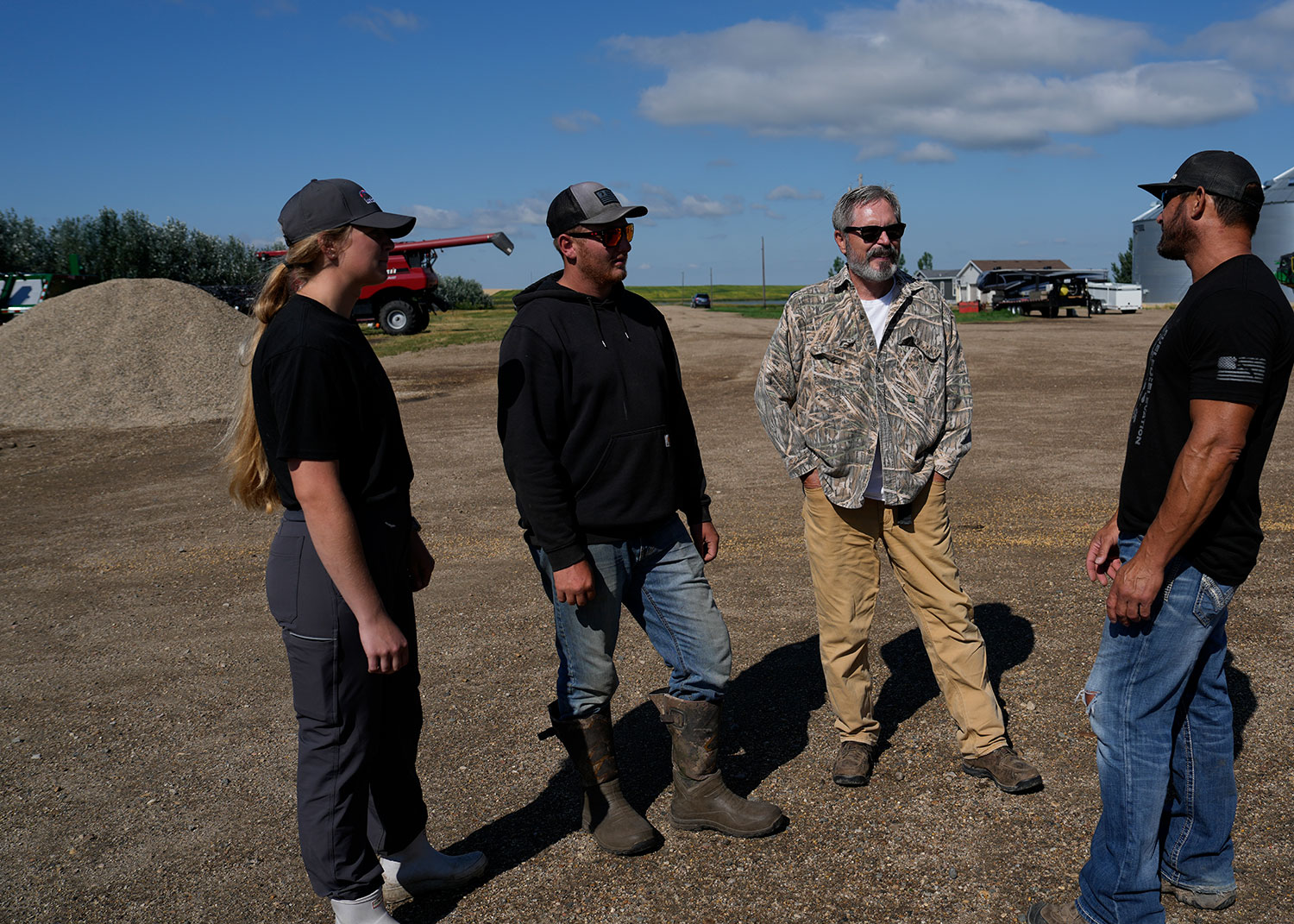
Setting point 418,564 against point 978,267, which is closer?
point 418,564

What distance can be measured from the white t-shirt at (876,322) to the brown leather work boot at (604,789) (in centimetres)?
126

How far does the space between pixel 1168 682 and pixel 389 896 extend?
2.37m

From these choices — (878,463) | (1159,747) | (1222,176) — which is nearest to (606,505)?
(878,463)

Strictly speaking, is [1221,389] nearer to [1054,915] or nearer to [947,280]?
[1054,915]

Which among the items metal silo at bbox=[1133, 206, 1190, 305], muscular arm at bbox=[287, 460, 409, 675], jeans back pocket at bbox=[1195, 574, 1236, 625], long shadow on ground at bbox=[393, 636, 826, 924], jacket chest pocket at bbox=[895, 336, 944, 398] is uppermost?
metal silo at bbox=[1133, 206, 1190, 305]

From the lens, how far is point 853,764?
360 cm

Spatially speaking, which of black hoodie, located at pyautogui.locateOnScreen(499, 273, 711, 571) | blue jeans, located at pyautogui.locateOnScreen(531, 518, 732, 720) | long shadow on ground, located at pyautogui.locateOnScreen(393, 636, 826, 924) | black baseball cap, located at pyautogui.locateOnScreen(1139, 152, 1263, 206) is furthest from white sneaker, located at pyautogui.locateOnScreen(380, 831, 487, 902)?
black baseball cap, located at pyautogui.locateOnScreen(1139, 152, 1263, 206)

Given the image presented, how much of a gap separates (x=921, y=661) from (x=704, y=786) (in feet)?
6.03

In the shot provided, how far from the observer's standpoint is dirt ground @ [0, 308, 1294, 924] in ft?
9.92

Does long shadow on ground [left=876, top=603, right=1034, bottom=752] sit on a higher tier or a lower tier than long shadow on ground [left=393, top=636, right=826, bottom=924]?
higher

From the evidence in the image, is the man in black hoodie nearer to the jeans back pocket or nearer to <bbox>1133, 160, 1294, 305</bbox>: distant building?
the jeans back pocket

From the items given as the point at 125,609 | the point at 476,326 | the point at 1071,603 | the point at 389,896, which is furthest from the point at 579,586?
the point at 476,326

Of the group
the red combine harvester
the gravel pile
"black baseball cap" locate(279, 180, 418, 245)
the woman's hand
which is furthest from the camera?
the red combine harvester

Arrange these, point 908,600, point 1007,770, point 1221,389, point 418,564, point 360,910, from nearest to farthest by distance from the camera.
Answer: point 1221,389 < point 360,910 < point 418,564 < point 1007,770 < point 908,600
